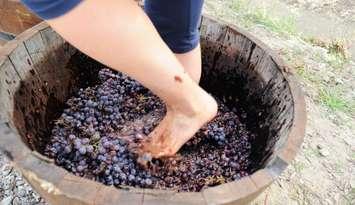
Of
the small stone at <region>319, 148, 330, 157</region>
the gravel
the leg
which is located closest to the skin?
the leg

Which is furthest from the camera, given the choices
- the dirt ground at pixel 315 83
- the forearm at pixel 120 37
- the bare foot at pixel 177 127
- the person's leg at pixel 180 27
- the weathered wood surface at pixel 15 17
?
the weathered wood surface at pixel 15 17

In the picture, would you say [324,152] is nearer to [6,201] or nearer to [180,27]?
[180,27]

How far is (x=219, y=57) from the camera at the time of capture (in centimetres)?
173

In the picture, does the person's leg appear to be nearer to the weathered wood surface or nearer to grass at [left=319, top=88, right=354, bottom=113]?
the weathered wood surface

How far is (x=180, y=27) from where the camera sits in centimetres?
148

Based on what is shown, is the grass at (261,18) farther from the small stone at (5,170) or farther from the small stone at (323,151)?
the small stone at (5,170)

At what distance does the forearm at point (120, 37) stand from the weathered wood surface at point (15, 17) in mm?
986

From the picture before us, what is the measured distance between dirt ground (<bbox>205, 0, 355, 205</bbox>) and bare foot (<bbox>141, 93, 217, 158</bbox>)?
0.50 m

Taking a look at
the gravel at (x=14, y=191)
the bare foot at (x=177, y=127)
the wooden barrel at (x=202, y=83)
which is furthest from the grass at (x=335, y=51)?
the gravel at (x=14, y=191)

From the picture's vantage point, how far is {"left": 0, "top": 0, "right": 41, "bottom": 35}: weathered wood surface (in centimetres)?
195

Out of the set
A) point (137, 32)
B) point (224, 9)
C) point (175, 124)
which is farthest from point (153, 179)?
point (224, 9)

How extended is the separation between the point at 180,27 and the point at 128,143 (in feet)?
1.38

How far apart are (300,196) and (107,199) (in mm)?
1008

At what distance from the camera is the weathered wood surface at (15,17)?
1945 millimetres
